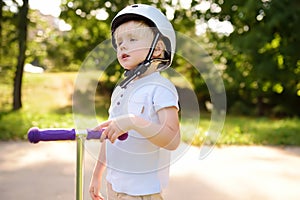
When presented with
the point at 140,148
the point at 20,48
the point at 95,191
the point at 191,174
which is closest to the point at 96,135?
the point at 140,148

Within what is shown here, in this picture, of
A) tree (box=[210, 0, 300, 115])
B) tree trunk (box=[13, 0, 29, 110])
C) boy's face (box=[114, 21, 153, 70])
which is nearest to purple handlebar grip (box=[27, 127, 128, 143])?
boy's face (box=[114, 21, 153, 70])

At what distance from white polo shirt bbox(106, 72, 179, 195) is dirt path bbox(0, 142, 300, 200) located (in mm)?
1308

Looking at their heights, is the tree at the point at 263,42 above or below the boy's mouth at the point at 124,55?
above

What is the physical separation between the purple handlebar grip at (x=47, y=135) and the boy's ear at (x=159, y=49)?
0.42 meters

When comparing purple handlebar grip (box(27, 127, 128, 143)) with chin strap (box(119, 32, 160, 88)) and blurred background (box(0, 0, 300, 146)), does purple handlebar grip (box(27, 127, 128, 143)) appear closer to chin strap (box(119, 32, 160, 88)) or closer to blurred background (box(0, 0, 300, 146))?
chin strap (box(119, 32, 160, 88))

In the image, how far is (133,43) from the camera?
1.55m

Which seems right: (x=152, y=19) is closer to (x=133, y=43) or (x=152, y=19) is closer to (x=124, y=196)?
(x=133, y=43)

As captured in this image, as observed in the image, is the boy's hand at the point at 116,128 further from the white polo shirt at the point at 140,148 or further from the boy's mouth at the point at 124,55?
the boy's mouth at the point at 124,55

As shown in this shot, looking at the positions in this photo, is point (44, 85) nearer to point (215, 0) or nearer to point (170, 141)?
point (215, 0)

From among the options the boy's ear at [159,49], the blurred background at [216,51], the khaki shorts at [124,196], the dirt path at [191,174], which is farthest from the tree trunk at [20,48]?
the boy's ear at [159,49]

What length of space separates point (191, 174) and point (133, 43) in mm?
3031

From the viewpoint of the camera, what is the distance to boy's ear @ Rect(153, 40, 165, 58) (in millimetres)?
1555

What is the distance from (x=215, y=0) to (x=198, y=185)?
259 inches

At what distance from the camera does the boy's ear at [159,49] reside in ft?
5.10
